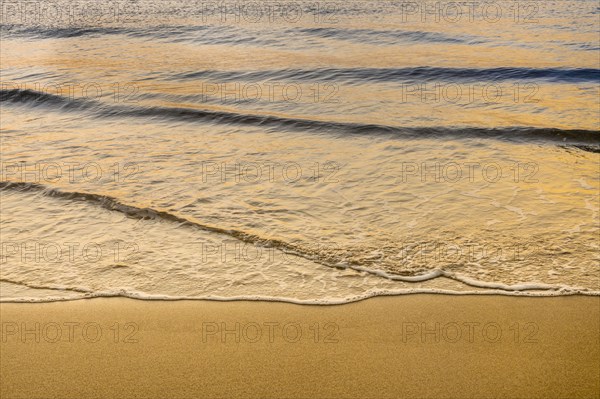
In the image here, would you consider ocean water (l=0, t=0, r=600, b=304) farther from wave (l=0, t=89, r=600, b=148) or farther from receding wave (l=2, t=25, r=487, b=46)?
receding wave (l=2, t=25, r=487, b=46)

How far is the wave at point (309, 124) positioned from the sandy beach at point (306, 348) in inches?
181

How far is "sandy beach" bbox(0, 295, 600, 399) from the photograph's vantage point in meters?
3.06

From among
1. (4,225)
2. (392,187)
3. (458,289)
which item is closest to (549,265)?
(458,289)

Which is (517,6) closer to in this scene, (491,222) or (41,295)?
(491,222)

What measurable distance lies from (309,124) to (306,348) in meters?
5.81

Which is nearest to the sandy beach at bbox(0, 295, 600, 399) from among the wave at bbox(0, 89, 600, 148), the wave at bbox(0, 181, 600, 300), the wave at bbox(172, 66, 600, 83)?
the wave at bbox(0, 181, 600, 300)

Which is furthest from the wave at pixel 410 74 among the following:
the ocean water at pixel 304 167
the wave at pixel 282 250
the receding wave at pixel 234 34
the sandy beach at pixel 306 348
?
the sandy beach at pixel 306 348

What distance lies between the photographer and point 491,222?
5.14 meters

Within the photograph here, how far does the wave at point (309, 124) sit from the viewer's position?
8.16 metres

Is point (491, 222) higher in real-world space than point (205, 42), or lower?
lower

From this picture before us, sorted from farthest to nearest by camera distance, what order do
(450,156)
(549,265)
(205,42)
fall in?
1. (205,42)
2. (450,156)
3. (549,265)

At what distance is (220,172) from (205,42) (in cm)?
1039

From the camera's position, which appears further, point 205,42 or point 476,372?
point 205,42

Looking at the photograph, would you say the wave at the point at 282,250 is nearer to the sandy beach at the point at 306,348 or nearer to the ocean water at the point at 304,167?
the ocean water at the point at 304,167
